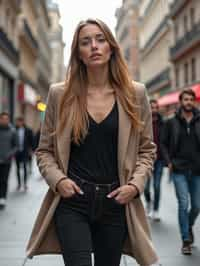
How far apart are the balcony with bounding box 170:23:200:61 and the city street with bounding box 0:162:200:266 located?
80.0 ft

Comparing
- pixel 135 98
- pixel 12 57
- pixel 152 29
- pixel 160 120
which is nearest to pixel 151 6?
pixel 152 29

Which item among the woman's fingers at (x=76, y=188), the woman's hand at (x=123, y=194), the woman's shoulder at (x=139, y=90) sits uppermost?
the woman's shoulder at (x=139, y=90)

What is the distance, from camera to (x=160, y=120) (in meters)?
9.60

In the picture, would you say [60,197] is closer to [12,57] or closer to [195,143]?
[195,143]

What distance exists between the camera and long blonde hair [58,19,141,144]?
9.88ft

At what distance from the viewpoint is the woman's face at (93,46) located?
3.06 metres

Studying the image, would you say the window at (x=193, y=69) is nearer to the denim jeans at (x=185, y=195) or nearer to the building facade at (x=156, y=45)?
the building facade at (x=156, y=45)

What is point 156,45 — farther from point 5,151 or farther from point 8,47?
point 5,151

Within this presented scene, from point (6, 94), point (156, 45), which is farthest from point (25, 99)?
point (156, 45)

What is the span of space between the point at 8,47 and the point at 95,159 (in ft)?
100

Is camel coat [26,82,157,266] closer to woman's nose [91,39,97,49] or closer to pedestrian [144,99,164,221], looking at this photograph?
woman's nose [91,39,97,49]

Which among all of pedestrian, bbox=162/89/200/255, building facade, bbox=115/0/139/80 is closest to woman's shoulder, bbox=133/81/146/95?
pedestrian, bbox=162/89/200/255

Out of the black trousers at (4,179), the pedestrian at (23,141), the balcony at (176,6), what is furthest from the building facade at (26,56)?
the black trousers at (4,179)

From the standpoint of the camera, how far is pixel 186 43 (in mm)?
38531
